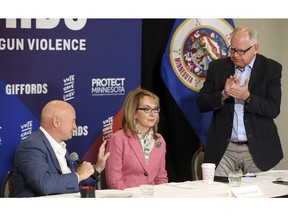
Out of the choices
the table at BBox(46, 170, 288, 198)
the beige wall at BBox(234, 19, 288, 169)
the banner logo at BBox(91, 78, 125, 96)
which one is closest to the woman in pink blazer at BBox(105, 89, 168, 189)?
the table at BBox(46, 170, 288, 198)

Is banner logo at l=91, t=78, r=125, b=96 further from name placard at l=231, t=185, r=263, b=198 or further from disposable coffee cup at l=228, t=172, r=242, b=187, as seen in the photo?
name placard at l=231, t=185, r=263, b=198

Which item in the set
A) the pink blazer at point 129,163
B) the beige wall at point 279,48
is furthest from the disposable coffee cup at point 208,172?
the beige wall at point 279,48

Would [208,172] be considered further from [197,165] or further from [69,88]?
[69,88]

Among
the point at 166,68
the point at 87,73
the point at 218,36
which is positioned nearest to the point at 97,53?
the point at 87,73

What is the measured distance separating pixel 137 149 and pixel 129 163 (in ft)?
0.36

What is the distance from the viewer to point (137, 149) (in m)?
3.45

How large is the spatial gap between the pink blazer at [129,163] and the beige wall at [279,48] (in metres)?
2.28

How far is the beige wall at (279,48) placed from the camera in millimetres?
5328

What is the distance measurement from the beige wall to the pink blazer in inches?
89.9
